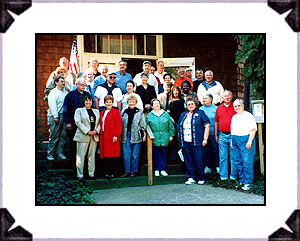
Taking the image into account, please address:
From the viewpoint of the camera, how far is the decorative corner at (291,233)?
5.53m

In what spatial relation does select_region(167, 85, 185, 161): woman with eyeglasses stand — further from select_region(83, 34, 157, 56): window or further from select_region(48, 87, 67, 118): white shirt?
select_region(83, 34, 157, 56): window

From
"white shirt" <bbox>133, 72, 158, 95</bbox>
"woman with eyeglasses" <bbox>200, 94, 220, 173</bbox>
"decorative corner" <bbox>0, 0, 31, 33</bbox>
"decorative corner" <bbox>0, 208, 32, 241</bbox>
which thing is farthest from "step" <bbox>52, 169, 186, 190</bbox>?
"decorative corner" <bbox>0, 0, 31, 33</bbox>

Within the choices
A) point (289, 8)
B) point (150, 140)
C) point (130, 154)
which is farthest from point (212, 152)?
point (289, 8)

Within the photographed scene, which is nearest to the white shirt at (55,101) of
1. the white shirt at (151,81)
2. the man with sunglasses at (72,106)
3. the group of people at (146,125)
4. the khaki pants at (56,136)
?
the group of people at (146,125)

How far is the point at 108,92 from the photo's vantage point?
701 centimetres

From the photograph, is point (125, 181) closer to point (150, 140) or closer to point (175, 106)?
point (150, 140)

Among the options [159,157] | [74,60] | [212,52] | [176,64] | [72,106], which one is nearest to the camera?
[72,106]

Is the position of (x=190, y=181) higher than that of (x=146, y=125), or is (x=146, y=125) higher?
(x=146, y=125)

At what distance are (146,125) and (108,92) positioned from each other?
918mm

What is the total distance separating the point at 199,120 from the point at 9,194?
3.31 metres

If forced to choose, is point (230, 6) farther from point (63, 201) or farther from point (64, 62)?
point (63, 201)

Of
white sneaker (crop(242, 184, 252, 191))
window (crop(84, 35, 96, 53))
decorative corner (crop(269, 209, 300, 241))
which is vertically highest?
window (crop(84, 35, 96, 53))

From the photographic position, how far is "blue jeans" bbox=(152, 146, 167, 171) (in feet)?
22.9

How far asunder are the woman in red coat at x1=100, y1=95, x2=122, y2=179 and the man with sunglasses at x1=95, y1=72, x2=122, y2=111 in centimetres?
33
